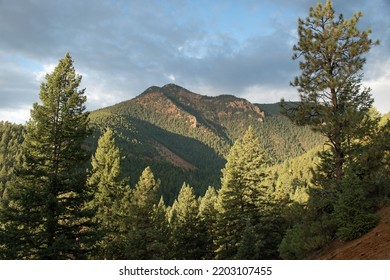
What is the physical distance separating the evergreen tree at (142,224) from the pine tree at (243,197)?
21.2ft

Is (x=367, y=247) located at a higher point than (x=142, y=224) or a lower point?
higher

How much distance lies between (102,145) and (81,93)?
1139cm

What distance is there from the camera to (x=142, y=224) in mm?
22344

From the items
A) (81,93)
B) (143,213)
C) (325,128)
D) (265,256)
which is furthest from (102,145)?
(325,128)

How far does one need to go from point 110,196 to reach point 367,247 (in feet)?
67.3

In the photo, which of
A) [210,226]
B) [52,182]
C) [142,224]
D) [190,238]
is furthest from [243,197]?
[52,182]

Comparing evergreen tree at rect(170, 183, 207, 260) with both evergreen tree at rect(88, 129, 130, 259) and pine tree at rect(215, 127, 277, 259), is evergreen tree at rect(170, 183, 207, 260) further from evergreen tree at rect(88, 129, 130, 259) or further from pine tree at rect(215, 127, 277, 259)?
evergreen tree at rect(88, 129, 130, 259)

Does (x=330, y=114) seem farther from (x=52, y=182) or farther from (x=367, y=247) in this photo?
(x=52, y=182)

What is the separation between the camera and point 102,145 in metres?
27.1

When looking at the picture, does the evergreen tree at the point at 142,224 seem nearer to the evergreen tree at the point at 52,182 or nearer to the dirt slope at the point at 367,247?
the evergreen tree at the point at 52,182

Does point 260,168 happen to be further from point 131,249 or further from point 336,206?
point 336,206

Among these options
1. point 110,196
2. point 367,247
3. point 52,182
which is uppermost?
point 52,182

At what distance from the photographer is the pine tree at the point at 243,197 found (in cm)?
2608

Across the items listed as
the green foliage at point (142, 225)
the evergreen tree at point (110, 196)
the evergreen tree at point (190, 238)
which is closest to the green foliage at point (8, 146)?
the evergreen tree at point (110, 196)
